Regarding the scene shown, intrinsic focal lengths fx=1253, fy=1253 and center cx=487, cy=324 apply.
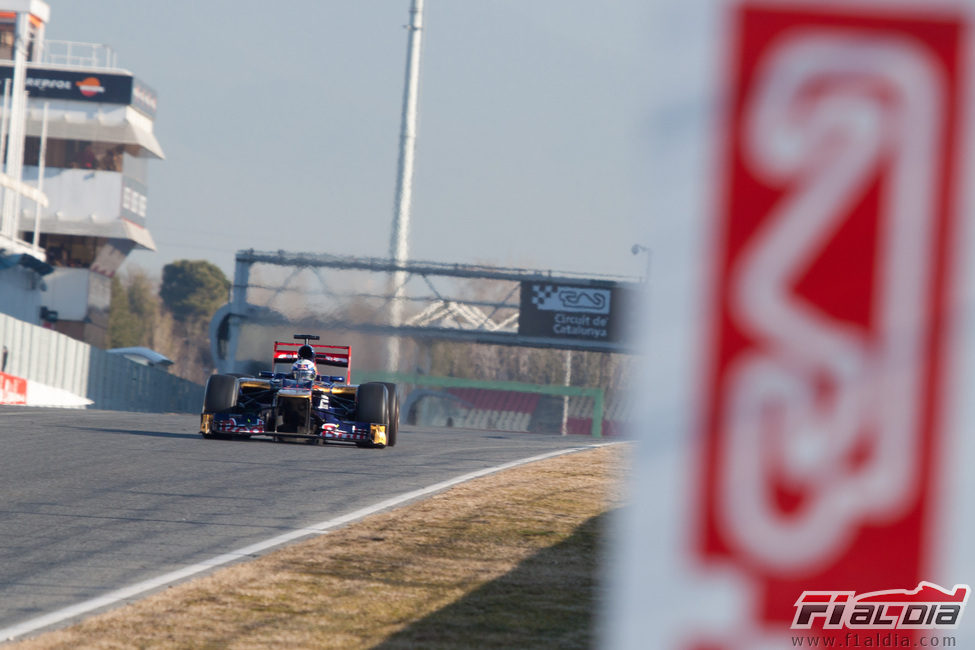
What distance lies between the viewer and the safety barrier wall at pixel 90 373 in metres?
30.1

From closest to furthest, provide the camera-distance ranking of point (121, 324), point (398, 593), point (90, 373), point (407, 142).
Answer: point (398, 593)
point (90, 373)
point (407, 142)
point (121, 324)

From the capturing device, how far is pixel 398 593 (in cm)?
625

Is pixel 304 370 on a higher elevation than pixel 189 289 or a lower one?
lower

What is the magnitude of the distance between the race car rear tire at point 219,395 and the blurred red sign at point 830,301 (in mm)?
14419

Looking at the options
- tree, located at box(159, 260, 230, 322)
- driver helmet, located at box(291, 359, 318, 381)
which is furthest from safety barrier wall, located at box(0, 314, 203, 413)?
tree, located at box(159, 260, 230, 322)

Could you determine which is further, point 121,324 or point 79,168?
point 121,324

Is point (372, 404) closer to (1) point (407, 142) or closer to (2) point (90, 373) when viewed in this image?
(2) point (90, 373)

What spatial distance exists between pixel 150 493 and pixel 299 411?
5560 millimetres

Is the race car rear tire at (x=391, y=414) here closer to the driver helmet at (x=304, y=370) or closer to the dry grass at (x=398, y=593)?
the driver helmet at (x=304, y=370)

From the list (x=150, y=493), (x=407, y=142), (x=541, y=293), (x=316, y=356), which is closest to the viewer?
(x=150, y=493)

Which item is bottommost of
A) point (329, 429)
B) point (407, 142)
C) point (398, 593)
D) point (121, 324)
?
point (398, 593)

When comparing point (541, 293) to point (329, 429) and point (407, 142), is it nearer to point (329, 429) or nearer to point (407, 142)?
point (407, 142)
